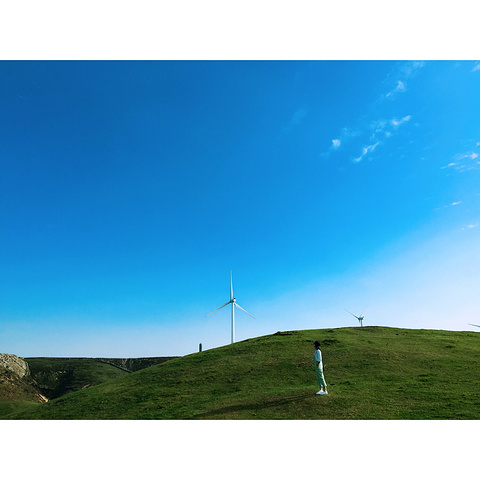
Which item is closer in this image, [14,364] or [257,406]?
[257,406]

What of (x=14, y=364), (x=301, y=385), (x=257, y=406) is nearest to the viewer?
(x=257, y=406)

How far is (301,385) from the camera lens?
88.6 feet

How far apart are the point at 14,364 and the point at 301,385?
84355mm

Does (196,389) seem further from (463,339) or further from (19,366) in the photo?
(19,366)

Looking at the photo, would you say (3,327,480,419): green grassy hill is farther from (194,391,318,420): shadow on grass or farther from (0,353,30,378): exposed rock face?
(0,353,30,378): exposed rock face

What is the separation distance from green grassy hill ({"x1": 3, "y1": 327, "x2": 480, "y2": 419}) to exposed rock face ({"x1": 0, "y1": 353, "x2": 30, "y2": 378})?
5840 centimetres

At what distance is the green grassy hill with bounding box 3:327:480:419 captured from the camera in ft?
60.2

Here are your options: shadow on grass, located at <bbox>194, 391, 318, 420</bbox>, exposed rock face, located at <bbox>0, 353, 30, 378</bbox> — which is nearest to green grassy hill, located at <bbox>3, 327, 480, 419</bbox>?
shadow on grass, located at <bbox>194, 391, 318, 420</bbox>

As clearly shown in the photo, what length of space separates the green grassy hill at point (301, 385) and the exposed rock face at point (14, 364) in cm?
5840

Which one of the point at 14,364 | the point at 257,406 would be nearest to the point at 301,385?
the point at 257,406

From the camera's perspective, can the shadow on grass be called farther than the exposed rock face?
No

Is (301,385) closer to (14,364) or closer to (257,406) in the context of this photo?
(257,406)

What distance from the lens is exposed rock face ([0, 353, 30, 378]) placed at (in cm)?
7861

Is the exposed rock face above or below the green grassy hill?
above
